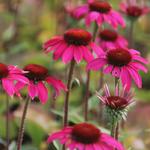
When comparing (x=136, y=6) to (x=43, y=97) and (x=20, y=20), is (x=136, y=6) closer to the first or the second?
(x=43, y=97)

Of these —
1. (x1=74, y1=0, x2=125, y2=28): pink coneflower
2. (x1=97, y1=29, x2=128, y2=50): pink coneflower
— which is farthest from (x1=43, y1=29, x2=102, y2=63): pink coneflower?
(x1=97, y1=29, x2=128, y2=50): pink coneflower

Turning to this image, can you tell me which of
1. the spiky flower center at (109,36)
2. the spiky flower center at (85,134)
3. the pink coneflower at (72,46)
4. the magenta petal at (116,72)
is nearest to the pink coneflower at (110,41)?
the spiky flower center at (109,36)

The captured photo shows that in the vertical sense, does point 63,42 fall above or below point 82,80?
above

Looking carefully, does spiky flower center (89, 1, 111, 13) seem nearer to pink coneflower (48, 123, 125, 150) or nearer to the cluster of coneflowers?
the cluster of coneflowers

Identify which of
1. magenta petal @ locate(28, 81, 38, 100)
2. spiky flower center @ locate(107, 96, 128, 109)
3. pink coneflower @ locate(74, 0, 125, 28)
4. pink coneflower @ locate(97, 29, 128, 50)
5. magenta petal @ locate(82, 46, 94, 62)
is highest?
pink coneflower @ locate(74, 0, 125, 28)

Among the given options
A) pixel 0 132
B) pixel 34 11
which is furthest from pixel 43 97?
pixel 34 11

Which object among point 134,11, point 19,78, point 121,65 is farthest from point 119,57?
point 134,11

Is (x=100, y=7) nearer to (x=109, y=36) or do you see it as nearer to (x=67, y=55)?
(x=109, y=36)
